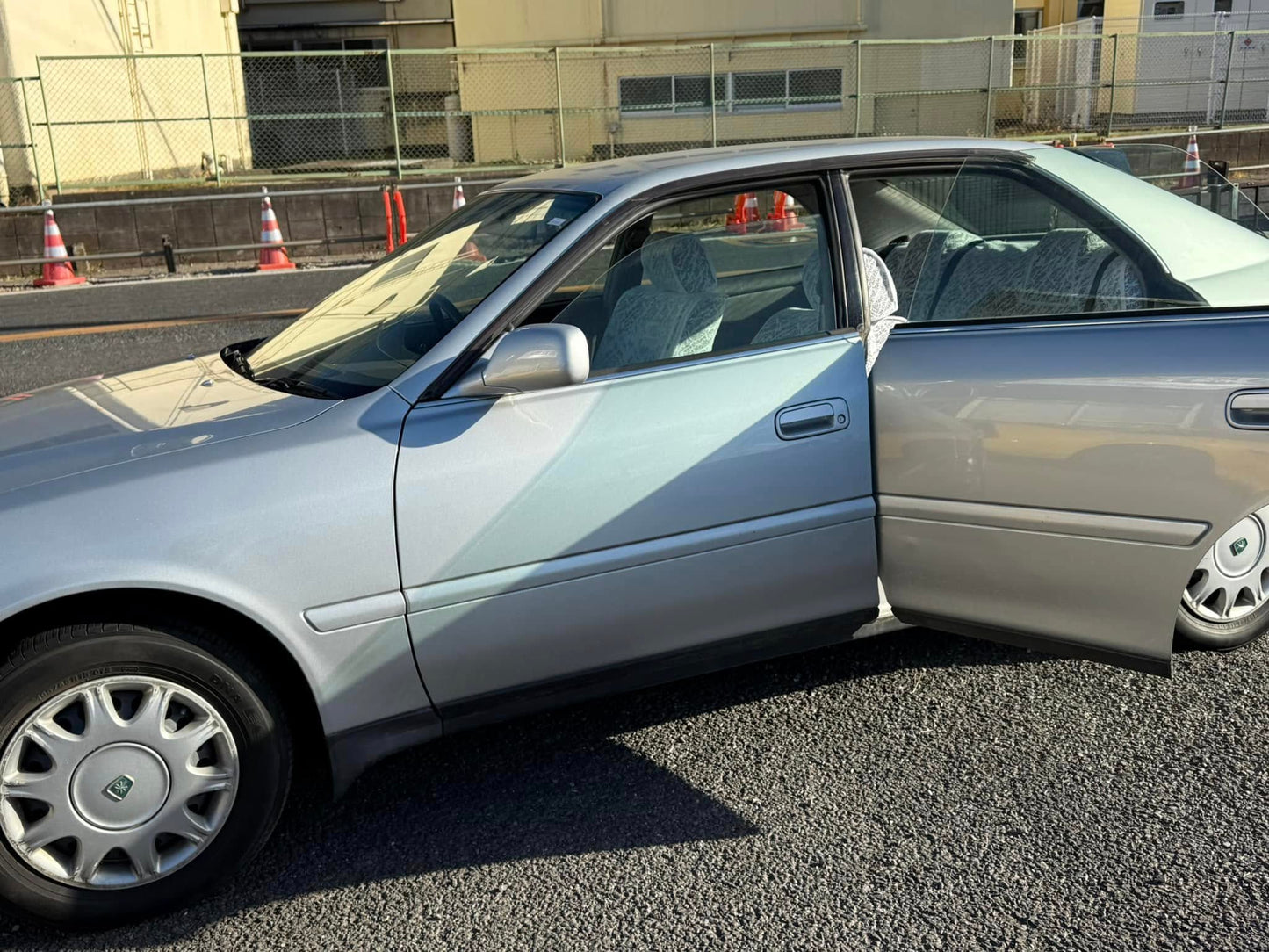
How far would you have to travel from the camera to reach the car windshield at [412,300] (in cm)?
300

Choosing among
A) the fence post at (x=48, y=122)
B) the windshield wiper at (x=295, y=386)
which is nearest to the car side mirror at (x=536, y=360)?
the windshield wiper at (x=295, y=386)

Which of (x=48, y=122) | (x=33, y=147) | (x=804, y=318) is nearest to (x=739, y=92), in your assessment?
(x=48, y=122)

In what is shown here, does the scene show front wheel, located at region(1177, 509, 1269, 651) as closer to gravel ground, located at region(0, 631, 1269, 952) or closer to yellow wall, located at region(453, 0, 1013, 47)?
gravel ground, located at region(0, 631, 1269, 952)

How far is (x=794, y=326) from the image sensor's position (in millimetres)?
3154

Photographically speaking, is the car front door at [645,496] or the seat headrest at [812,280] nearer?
the car front door at [645,496]

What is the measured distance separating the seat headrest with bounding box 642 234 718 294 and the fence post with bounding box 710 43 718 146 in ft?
49.3

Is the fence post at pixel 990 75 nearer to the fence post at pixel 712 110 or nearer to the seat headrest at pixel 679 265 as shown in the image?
the fence post at pixel 712 110

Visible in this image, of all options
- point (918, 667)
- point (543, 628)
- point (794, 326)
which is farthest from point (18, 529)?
point (918, 667)

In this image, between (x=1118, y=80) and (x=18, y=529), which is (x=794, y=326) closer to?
(x=18, y=529)

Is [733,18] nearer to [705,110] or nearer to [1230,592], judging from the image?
[705,110]

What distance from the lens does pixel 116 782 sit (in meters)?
2.51

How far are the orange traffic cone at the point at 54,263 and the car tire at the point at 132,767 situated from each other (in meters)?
13.1

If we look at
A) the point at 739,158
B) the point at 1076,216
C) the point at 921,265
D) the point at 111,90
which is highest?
the point at 111,90

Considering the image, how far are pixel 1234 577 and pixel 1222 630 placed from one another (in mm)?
155
